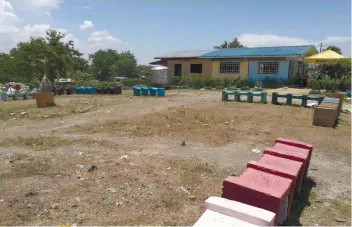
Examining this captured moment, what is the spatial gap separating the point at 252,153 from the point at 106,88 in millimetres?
13308

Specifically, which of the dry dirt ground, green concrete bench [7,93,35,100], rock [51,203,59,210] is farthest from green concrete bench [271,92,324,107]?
green concrete bench [7,93,35,100]

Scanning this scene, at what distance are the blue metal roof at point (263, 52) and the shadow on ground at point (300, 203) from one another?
17588 mm

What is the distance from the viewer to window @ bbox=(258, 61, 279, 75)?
22030mm

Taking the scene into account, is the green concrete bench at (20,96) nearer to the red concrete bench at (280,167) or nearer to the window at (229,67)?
the window at (229,67)

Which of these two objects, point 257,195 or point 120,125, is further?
point 120,125

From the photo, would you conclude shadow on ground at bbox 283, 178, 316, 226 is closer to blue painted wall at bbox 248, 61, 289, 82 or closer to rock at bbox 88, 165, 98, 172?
rock at bbox 88, 165, 98, 172

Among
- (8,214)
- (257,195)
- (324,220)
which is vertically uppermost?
(257,195)

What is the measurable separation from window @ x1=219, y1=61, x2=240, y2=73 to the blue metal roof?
67 centimetres

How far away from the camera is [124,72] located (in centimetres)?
5219

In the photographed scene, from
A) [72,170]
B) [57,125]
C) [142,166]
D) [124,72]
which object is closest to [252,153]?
[142,166]

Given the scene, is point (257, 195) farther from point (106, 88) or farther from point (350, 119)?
point (106, 88)

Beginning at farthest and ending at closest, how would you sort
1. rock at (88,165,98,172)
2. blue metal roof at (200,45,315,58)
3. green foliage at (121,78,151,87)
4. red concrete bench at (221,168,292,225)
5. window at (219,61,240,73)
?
green foliage at (121,78,151,87), window at (219,61,240,73), blue metal roof at (200,45,315,58), rock at (88,165,98,172), red concrete bench at (221,168,292,225)

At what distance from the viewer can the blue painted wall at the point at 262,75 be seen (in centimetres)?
2149

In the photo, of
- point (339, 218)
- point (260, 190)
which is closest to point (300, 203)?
point (339, 218)
